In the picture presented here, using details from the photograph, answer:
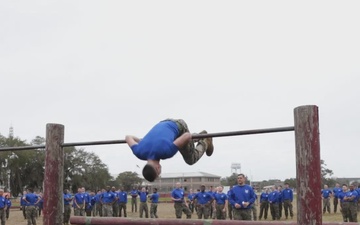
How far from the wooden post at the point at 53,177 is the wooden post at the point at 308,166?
271 cm

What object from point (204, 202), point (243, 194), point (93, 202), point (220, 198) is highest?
point (243, 194)

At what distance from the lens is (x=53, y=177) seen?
509 centimetres

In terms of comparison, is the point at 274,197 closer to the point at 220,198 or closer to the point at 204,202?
the point at 204,202

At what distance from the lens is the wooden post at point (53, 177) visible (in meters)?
5.04

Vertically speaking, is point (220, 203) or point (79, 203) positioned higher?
point (220, 203)

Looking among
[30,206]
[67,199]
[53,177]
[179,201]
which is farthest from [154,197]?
[53,177]

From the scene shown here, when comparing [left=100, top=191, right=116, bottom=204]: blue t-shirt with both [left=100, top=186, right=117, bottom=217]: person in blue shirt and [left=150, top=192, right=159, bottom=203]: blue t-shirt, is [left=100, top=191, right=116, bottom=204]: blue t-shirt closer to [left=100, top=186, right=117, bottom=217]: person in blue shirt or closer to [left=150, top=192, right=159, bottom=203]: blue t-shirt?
[left=100, top=186, right=117, bottom=217]: person in blue shirt

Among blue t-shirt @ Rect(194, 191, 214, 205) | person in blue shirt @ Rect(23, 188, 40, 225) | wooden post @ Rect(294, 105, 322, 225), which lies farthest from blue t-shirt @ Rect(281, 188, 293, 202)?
wooden post @ Rect(294, 105, 322, 225)

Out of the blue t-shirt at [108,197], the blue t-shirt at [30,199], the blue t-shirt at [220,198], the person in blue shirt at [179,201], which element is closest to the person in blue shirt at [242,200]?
Answer: the blue t-shirt at [220,198]

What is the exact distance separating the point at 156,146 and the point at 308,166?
1490mm

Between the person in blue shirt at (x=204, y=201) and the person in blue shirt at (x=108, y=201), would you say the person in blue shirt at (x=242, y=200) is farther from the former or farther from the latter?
the person in blue shirt at (x=108, y=201)

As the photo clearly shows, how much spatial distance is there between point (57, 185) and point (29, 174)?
2469 inches

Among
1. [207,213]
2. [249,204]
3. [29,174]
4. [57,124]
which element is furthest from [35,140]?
[57,124]

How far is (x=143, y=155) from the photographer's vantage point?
177 inches
